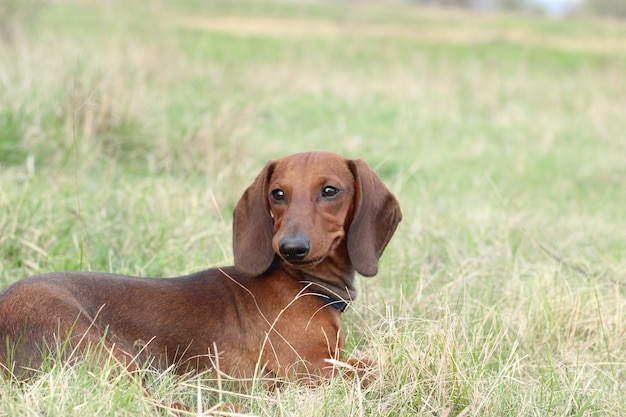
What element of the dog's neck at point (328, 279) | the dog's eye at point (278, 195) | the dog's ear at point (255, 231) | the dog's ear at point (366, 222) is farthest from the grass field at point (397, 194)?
the dog's eye at point (278, 195)

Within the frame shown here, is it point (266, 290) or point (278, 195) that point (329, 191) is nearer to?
point (278, 195)

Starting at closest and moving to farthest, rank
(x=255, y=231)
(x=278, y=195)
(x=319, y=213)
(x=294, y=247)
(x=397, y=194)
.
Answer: (x=294, y=247) < (x=319, y=213) < (x=278, y=195) < (x=255, y=231) < (x=397, y=194)

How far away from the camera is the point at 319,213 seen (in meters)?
3.74

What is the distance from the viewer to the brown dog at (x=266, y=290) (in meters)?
3.67

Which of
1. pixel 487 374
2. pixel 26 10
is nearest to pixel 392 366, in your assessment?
pixel 487 374

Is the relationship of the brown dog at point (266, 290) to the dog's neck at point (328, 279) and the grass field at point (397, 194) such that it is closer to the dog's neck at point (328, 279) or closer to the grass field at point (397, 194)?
the dog's neck at point (328, 279)

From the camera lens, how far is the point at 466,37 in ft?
90.9

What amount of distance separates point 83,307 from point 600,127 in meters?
9.44

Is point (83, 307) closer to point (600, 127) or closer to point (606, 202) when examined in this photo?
point (606, 202)

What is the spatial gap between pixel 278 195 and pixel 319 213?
220 mm

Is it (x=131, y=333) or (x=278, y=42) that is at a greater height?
(x=131, y=333)

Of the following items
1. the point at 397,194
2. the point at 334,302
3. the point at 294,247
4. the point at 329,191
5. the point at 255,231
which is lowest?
the point at 397,194

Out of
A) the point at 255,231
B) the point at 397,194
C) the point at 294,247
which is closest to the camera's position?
the point at 294,247

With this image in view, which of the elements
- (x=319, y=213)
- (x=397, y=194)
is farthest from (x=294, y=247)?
(x=397, y=194)
